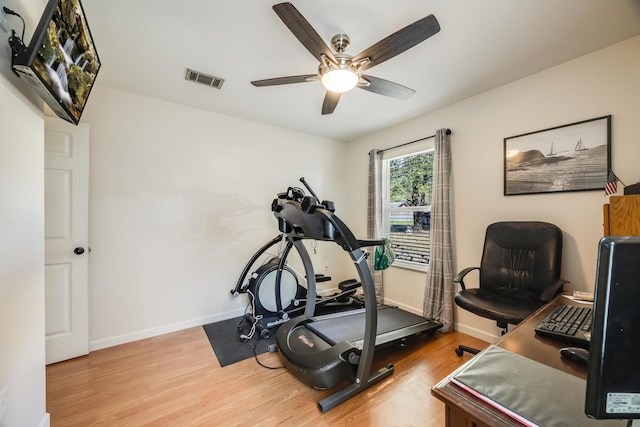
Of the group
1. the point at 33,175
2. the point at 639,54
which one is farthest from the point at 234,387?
the point at 639,54

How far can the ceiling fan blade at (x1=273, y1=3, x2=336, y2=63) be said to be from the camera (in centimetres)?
127

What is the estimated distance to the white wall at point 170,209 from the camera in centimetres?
250

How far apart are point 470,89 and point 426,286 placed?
2223 millimetres

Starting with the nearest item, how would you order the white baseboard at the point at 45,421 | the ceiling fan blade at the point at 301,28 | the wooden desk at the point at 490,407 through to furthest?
the wooden desk at the point at 490,407
the ceiling fan blade at the point at 301,28
the white baseboard at the point at 45,421

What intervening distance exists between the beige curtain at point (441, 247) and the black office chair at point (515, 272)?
1.33 feet

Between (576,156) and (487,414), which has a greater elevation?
(576,156)

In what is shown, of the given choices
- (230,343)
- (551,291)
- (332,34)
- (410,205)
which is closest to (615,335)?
(551,291)

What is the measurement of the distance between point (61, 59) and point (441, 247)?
131 inches

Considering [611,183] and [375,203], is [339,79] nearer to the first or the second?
[611,183]

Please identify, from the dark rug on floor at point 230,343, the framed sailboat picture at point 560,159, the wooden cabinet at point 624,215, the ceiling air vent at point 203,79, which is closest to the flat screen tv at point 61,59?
the ceiling air vent at point 203,79

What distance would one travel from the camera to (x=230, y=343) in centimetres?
253

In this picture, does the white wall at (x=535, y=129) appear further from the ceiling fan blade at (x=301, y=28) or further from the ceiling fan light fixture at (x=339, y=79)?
the ceiling fan blade at (x=301, y=28)

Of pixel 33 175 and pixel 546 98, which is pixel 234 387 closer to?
pixel 33 175

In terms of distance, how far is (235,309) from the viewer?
10.6 feet
